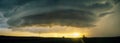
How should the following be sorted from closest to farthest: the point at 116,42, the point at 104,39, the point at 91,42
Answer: the point at 116,42, the point at 91,42, the point at 104,39

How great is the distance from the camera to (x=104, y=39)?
11069cm

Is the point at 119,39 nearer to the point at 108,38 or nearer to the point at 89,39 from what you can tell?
the point at 108,38

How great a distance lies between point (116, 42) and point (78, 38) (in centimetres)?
1907

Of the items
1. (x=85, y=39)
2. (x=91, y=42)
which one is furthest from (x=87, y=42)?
(x=85, y=39)

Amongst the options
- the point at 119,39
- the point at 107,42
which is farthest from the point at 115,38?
the point at 107,42

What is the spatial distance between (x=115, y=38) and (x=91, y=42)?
37.5 feet

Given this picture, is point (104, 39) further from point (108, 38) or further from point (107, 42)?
point (107, 42)

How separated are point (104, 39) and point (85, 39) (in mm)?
7704

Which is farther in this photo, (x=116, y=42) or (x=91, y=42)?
(x=91, y=42)

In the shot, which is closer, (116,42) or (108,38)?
(116,42)

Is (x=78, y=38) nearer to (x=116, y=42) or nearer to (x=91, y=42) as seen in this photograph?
(x=91, y=42)

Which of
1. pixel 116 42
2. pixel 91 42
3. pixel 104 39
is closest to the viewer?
pixel 116 42

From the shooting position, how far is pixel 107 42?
328 ft

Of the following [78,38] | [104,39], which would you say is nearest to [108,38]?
[104,39]
